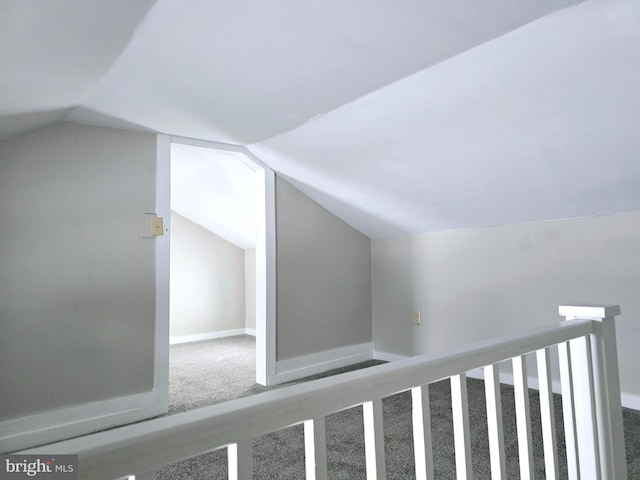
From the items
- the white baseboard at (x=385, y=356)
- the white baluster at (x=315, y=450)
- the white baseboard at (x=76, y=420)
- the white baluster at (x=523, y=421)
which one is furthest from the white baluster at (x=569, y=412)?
the white baseboard at (x=385, y=356)

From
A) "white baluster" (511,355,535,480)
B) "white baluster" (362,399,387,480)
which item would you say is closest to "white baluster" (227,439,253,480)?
"white baluster" (362,399,387,480)

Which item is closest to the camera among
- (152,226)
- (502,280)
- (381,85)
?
(381,85)

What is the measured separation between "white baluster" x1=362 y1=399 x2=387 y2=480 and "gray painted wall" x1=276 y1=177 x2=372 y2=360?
101 inches

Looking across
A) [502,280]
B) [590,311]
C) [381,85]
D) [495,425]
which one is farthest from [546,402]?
[502,280]

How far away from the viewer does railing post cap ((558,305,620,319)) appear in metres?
1.22

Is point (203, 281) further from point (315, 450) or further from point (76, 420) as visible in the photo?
point (315, 450)

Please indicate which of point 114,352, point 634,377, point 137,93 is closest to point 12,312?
point 114,352

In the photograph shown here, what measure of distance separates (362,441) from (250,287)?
12.4 ft

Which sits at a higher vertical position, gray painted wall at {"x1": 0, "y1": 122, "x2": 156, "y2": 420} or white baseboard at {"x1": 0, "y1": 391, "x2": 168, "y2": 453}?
gray painted wall at {"x1": 0, "y1": 122, "x2": 156, "y2": 420}

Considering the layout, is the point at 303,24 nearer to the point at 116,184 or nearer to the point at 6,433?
the point at 116,184

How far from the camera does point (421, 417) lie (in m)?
0.76

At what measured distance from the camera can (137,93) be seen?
201cm

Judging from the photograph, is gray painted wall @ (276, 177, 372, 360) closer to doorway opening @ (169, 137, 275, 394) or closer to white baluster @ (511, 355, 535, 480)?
doorway opening @ (169, 137, 275, 394)

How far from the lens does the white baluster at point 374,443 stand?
0.68m
